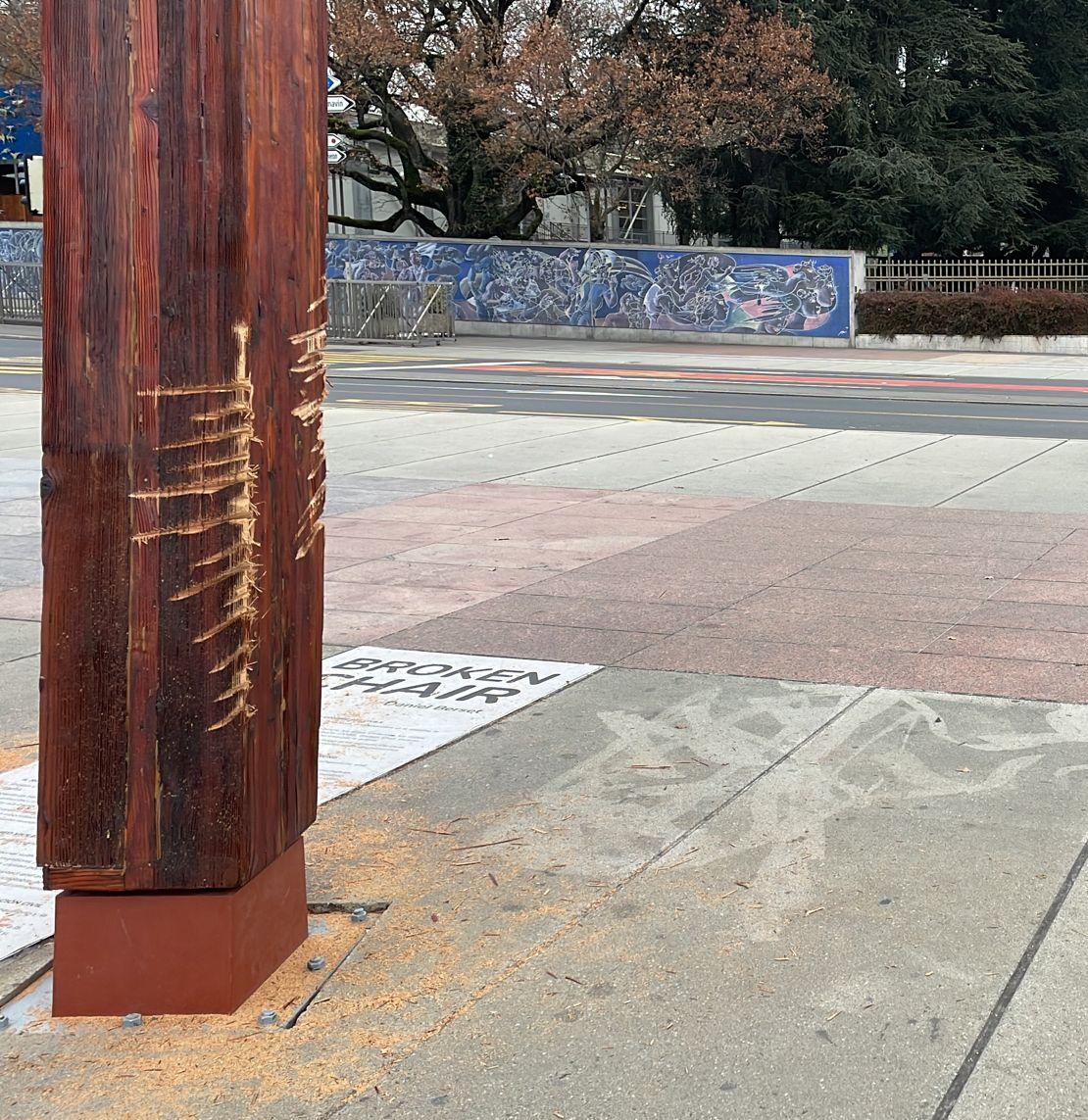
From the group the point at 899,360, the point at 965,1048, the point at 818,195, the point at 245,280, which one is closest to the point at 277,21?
the point at 245,280

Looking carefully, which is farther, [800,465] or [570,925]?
[800,465]

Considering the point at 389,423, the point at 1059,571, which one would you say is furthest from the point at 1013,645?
the point at 389,423

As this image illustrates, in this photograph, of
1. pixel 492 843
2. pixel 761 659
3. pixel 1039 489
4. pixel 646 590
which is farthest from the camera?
pixel 1039 489

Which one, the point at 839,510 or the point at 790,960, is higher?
the point at 839,510

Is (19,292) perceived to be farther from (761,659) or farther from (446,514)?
(761,659)

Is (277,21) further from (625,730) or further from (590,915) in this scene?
(625,730)

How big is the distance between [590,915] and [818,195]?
3451 cm

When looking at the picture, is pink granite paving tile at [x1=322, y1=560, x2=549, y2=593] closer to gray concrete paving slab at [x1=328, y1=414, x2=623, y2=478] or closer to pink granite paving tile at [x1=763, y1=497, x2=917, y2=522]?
pink granite paving tile at [x1=763, y1=497, x2=917, y2=522]

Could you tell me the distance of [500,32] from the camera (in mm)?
32562

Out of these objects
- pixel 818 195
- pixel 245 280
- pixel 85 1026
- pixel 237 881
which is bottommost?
A: pixel 85 1026

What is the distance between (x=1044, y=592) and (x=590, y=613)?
232 centimetres

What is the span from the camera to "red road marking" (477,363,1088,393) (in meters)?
22.6

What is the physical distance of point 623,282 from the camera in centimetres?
3522

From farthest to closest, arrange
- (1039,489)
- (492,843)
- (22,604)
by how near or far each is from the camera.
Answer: (1039,489) < (22,604) < (492,843)
